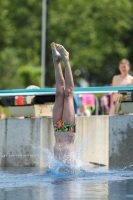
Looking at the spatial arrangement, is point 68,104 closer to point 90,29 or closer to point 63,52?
point 63,52

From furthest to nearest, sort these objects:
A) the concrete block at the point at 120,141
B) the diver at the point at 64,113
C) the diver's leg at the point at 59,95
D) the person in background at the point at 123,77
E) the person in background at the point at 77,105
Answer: the person in background at the point at 77,105, the person in background at the point at 123,77, the concrete block at the point at 120,141, the diver's leg at the point at 59,95, the diver at the point at 64,113

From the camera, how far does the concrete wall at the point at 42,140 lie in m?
15.0

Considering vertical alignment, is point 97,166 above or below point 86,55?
below

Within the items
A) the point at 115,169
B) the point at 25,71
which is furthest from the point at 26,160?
the point at 25,71

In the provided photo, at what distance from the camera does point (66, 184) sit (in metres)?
10.7

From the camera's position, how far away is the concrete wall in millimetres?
14953

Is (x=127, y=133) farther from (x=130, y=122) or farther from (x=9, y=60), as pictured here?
(x=9, y=60)

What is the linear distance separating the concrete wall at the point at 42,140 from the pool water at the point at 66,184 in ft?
3.57

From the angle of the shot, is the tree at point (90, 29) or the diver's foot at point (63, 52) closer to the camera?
the diver's foot at point (63, 52)

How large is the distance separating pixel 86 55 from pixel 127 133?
156 feet

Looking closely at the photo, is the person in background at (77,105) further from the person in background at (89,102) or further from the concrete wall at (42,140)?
the concrete wall at (42,140)

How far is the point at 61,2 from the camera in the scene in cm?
6231

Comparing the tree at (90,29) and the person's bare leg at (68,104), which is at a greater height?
the tree at (90,29)

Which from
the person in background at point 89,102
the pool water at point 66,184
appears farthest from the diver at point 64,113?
the person in background at point 89,102
